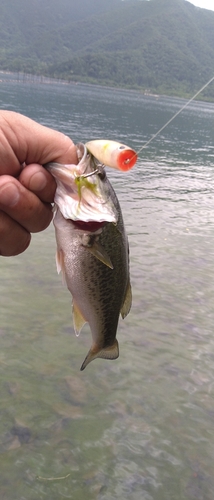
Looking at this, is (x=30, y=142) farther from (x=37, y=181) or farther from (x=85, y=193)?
(x=85, y=193)

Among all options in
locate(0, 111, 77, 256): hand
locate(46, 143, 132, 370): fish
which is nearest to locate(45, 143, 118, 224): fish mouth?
locate(46, 143, 132, 370): fish

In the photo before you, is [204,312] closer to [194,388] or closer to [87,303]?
[194,388]

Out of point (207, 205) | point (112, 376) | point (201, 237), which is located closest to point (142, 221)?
point (201, 237)

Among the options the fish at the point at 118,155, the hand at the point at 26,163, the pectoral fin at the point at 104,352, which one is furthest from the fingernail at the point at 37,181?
the pectoral fin at the point at 104,352

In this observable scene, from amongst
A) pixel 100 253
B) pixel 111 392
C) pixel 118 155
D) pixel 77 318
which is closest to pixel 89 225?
pixel 100 253

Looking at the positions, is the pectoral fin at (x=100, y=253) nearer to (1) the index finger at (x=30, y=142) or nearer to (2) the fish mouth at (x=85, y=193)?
(2) the fish mouth at (x=85, y=193)

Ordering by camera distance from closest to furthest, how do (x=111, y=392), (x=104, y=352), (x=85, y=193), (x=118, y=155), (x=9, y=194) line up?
(x=118, y=155) < (x=85, y=193) < (x=9, y=194) < (x=104, y=352) < (x=111, y=392)
